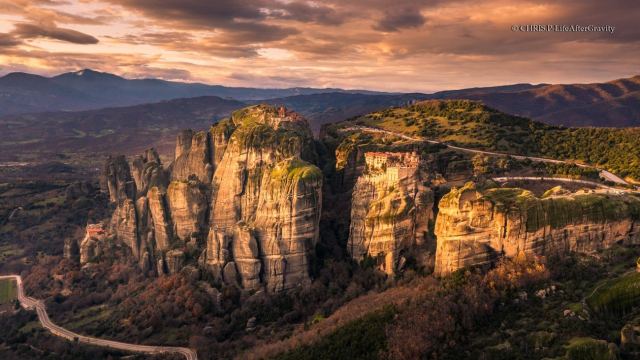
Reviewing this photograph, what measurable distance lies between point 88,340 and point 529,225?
230 feet

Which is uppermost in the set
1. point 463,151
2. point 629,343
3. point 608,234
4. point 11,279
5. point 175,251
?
point 463,151

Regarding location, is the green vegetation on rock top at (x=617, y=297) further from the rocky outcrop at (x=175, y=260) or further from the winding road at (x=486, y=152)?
the rocky outcrop at (x=175, y=260)

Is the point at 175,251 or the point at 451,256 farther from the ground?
the point at 451,256

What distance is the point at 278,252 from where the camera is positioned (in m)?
86.9

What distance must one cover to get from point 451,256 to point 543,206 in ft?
43.7

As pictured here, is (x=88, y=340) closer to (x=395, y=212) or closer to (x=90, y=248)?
(x=90, y=248)

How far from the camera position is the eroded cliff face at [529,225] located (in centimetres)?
6938

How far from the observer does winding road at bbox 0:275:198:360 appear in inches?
3164

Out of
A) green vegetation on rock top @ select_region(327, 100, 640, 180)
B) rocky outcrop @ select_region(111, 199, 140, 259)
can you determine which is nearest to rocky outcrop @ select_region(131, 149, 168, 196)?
rocky outcrop @ select_region(111, 199, 140, 259)

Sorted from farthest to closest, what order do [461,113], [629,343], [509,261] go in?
1. [461,113]
2. [509,261]
3. [629,343]

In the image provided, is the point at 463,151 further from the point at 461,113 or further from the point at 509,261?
the point at 509,261

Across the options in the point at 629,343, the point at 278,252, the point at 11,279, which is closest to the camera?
the point at 629,343

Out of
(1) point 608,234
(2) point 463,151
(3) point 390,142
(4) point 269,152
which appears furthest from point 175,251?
(1) point 608,234

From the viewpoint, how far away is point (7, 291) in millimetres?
Answer: 117812
